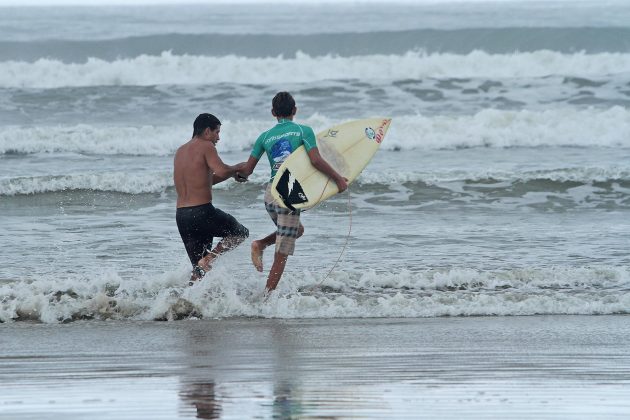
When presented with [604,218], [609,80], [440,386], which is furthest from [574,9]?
[440,386]

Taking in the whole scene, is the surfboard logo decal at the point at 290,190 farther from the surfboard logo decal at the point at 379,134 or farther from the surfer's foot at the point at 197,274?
the surfboard logo decal at the point at 379,134

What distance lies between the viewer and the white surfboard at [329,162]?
684 centimetres

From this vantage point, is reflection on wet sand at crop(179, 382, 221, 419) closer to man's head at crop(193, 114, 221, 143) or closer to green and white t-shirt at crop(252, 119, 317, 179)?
green and white t-shirt at crop(252, 119, 317, 179)

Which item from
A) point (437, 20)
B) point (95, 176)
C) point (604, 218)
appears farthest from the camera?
point (437, 20)

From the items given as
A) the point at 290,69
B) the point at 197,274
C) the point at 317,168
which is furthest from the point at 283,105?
the point at 290,69

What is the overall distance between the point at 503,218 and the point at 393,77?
1339cm

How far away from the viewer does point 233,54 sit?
98.9ft

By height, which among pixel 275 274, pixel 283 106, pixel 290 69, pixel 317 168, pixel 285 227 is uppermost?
pixel 290 69

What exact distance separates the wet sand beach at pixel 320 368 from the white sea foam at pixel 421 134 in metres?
9.48

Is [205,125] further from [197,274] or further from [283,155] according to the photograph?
[197,274]

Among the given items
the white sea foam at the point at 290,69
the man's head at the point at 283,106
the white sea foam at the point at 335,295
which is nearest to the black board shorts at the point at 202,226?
the white sea foam at the point at 335,295

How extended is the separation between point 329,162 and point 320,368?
2.54 metres

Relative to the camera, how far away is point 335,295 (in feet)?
25.0

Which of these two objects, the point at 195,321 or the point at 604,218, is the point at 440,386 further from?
the point at 604,218
